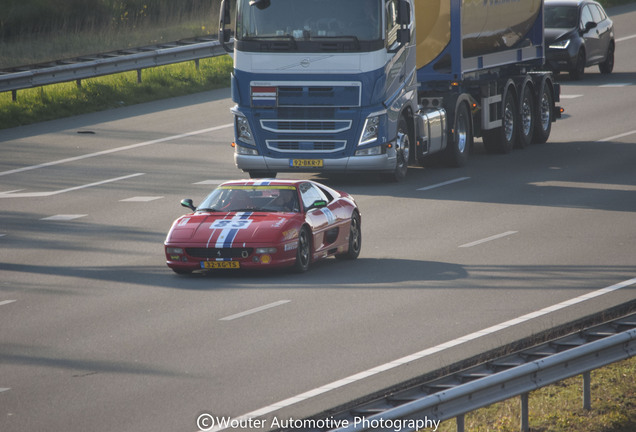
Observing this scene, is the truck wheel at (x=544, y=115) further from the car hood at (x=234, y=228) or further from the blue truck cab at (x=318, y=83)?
the car hood at (x=234, y=228)

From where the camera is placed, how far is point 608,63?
41.1 m

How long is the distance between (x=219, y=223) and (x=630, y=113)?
19.6m

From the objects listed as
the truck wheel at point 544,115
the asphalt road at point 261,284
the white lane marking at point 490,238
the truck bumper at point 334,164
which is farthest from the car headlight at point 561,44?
the white lane marking at point 490,238

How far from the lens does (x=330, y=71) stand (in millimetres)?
23562

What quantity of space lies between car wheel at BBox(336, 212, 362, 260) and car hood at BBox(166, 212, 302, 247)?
4.39ft

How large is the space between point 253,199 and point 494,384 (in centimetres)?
886

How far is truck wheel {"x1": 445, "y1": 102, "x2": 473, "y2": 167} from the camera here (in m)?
26.5

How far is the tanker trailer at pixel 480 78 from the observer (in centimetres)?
2631

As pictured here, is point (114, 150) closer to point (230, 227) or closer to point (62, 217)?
point (62, 217)

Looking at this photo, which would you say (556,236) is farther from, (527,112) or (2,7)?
(2,7)

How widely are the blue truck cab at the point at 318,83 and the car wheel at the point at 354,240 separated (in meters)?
5.33

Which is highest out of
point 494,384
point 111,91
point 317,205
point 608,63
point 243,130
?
point 494,384

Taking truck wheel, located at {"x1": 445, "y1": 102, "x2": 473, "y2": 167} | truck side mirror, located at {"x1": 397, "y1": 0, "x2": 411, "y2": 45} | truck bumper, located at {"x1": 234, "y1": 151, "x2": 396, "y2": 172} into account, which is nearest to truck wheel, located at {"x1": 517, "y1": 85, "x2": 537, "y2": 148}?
truck wheel, located at {"x1": 445, "y1": 102, "x2": 473, "y2": 167}

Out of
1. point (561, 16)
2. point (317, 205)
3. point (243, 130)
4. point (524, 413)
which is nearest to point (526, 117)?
point (243, 130)
